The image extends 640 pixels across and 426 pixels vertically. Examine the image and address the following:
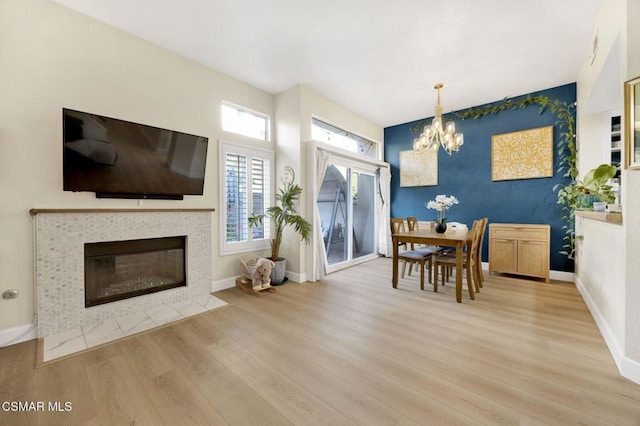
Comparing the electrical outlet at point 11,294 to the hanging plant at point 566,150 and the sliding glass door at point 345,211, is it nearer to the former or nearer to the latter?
the sliding glass door at point 345,211

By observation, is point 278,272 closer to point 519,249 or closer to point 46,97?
point 46,97

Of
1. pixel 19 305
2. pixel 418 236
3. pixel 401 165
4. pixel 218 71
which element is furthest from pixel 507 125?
pixel 19 305

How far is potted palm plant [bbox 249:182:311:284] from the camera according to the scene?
376 cm

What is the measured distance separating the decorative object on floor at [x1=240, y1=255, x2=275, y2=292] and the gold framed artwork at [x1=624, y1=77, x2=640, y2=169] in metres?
3.48

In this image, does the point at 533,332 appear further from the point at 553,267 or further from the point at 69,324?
the point at 69,324

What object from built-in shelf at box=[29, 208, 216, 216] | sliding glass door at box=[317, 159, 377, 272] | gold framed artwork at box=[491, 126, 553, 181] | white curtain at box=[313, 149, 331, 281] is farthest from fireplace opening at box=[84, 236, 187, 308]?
gold framed artwork at box=[491, 126, 553, 181]

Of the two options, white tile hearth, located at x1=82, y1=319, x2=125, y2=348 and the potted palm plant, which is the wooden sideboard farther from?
white tile hearth, located at x1=82, y1=319, x2=125, y2=348

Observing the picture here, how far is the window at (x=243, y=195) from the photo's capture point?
359 centimetres

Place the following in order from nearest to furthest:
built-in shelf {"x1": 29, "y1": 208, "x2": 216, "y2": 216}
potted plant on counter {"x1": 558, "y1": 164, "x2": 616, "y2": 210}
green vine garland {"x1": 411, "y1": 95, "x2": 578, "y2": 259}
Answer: built-in shelf {"x1": 29, "y1": 208, "x2": 216, "y2": 216}, potted plant on counter {"x1": 558, "y1": 164, "x2": 616, "y2": 210}, green vine garland {"x1": 411, "y1": 95, "x2": 578, "y2": 259}

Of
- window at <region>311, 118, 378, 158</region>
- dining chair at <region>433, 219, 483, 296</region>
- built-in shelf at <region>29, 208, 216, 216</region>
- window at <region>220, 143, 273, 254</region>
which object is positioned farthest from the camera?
window at <region>311, 118, 378, 158</region>

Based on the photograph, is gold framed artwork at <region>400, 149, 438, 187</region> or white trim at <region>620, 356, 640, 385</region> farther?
gold framed artwork at <region>400, 149, 438, 187</region>

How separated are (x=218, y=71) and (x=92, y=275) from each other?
115 inches

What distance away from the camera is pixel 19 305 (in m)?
2.19

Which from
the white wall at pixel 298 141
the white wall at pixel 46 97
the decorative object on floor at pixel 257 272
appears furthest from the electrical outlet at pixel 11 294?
the white wall at pixel 298 141
